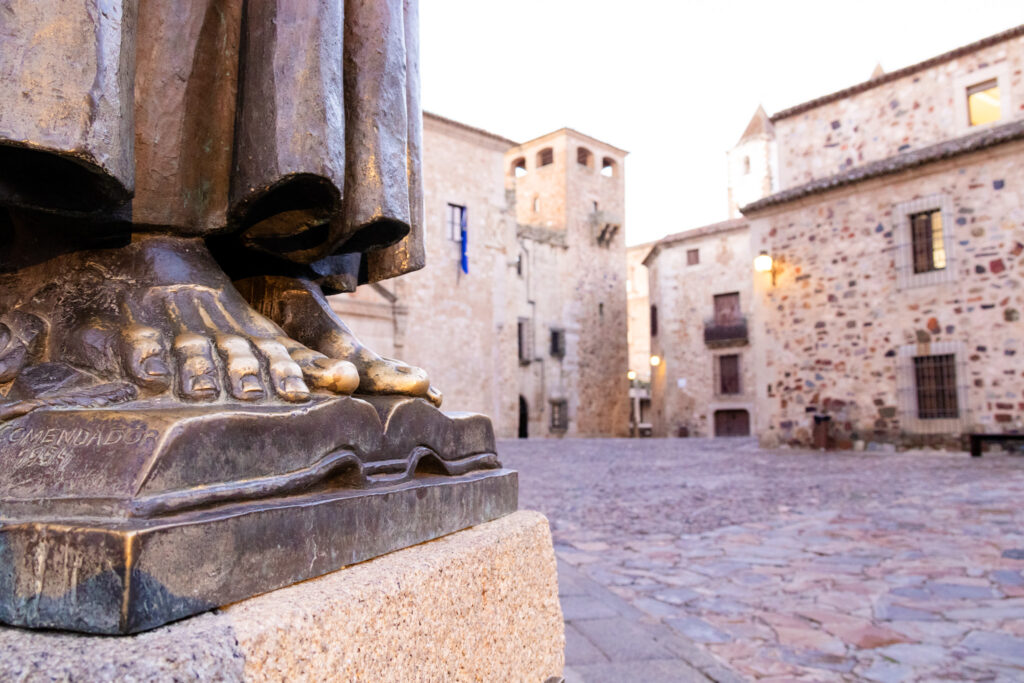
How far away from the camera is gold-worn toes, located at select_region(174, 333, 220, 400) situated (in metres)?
0.89

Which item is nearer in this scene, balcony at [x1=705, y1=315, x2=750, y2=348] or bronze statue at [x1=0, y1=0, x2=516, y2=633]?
bronze statue at [x1=0, y1=0, x2=516, y2=633]

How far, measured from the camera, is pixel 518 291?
23656 millimetres

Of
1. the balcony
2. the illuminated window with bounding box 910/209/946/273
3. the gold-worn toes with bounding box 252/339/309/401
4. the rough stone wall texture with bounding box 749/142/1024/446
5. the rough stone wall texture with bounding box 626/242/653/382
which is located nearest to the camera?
the gold-worn toes with bounding box 252/339/309/401

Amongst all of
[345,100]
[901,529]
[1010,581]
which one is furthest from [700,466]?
[345,100]

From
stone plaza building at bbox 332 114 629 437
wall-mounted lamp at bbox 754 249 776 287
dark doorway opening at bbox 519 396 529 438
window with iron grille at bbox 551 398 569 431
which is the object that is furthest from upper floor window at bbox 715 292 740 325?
wall-mounted lamp at bbox 754 249 776 287

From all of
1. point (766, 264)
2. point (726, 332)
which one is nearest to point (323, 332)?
point (766, 264)

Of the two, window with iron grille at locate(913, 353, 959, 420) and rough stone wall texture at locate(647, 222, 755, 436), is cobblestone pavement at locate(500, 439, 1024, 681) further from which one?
rough stone wall texture at locate(647, 222, 755, 436)

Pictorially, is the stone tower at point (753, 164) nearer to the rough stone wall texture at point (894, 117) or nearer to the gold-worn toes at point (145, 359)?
the rough stone wall texture at point (894, 117)

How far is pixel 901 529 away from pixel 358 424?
4712 millimetres

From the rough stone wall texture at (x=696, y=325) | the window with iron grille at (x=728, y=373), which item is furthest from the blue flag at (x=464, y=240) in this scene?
the window with iron grille at (x=728, y=373)

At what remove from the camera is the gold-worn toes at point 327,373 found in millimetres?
1029

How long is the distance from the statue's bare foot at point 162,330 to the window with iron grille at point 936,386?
43.9 feet

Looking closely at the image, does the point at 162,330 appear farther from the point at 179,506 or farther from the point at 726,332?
the point at 726,332

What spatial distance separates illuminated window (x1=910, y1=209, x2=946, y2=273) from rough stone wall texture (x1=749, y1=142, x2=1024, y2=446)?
0.80ft
